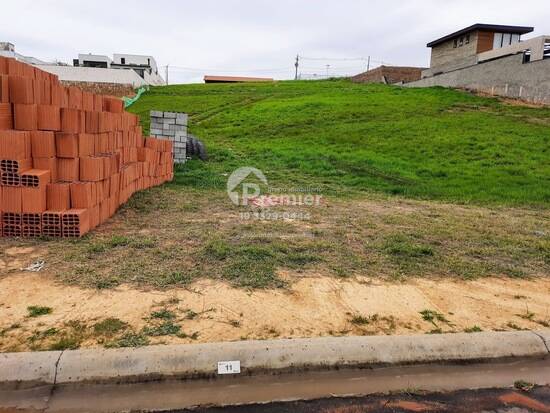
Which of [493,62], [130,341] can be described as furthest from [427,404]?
[493,62]

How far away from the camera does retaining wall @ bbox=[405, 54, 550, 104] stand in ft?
68.1

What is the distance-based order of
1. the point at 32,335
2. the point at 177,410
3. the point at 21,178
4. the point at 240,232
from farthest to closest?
the point at 240,232 → the point at 21,178 → the point at 32,335 → the point at 177,410

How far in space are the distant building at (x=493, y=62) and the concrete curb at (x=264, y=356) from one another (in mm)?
22783

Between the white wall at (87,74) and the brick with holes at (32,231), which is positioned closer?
the brick with holes at (32,231)

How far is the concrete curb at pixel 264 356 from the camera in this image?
7.81 ft

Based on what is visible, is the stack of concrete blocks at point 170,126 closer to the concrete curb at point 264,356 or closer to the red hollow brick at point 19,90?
the red hollow brick at point 19,90

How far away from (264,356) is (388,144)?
1299cm

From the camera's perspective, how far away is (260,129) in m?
18.6

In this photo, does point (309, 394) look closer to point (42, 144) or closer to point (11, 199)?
point (11, 199)

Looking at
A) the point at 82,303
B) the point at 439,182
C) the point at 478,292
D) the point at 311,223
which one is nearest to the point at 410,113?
the point at 439,182

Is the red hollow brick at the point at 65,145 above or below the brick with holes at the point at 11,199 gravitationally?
above

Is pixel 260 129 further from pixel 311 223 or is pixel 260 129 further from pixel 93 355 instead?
pixel 93 355

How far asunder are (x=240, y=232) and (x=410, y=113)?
1744 centimetres
